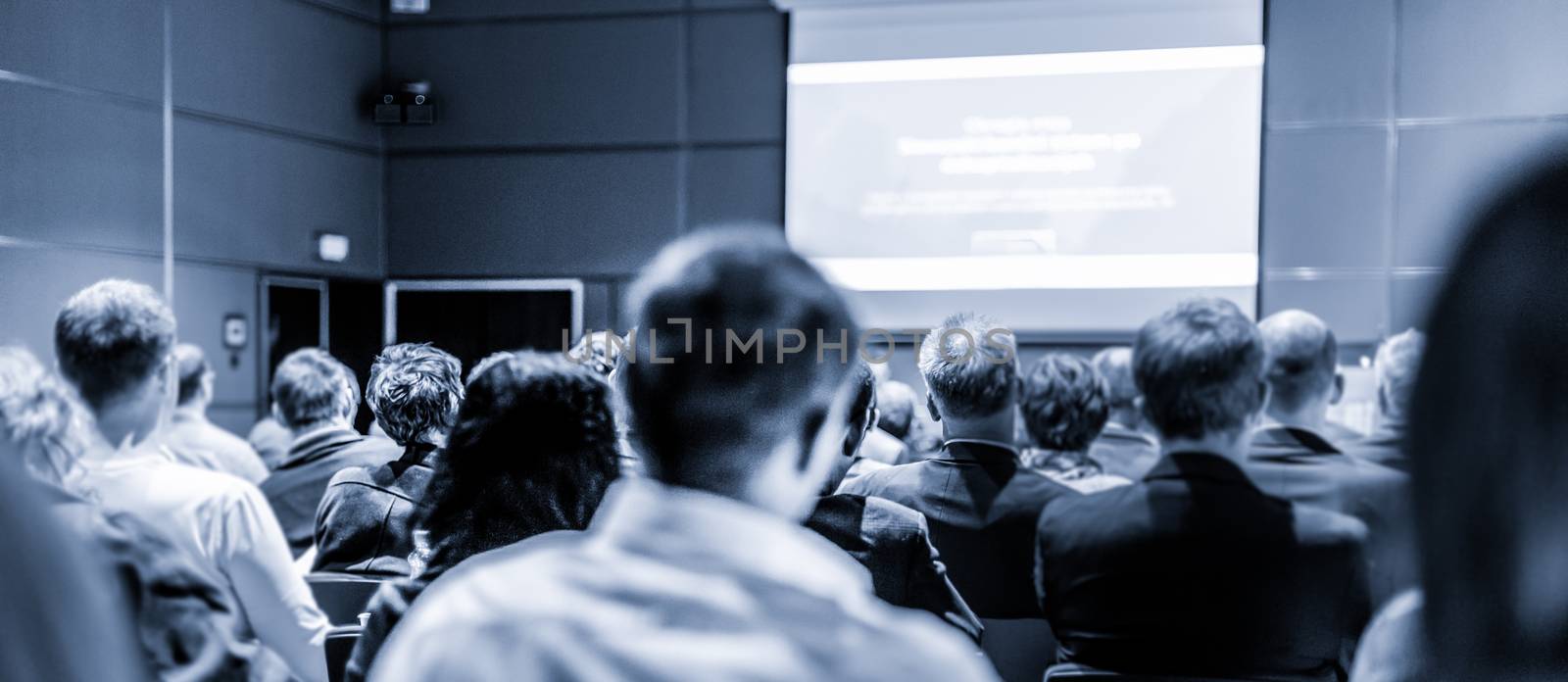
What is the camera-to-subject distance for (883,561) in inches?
83.2

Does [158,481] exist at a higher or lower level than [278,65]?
lower

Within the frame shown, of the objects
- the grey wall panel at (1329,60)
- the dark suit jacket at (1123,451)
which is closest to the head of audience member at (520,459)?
the dark suit jacket at (1123,451)

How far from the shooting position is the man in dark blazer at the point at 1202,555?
185cm

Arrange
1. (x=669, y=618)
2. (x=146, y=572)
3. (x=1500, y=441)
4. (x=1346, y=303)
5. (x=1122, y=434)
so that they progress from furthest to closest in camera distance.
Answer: (x=1346, y=303) < (x=1122, y=434) < (x=146, y=572) < (x=669, y=618) < (x=1500, y=441)

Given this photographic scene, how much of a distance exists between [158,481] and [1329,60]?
215 inches

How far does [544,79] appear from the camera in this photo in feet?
22.9

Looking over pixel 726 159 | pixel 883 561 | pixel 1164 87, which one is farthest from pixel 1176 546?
pixel 726 159

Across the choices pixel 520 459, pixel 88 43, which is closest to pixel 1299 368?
pixel 520 459

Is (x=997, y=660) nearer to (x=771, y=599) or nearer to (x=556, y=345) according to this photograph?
(x=771, y=599)

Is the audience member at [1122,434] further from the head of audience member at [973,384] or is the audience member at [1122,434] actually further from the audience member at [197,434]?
the audience member at [197,434]

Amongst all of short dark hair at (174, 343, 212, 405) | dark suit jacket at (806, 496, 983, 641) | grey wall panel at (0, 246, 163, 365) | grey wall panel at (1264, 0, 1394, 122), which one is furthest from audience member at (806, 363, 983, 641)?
grey wall panel at (1264, 0, 1394, 122)

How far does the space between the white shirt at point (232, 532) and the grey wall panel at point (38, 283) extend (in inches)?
141

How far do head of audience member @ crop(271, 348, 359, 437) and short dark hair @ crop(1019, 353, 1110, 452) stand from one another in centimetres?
180

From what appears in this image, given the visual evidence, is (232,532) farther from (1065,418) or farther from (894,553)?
(1065,418)
